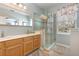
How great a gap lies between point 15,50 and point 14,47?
0.07 meters

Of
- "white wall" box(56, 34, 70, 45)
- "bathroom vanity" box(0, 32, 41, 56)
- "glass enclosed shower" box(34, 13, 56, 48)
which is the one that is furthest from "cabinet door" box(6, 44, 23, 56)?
"white wall" box(56, 34, 70, 45)

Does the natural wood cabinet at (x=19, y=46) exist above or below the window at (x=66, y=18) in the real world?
below

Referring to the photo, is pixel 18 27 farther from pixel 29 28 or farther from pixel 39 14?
pixel 39 14

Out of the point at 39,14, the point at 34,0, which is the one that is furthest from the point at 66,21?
the point at 34,0

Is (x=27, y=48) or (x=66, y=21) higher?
(x=66, y=21)

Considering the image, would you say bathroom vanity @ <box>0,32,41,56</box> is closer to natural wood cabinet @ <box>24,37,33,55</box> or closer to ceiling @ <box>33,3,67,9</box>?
natural wood cabinet @ <box>24,37,33,55</box>

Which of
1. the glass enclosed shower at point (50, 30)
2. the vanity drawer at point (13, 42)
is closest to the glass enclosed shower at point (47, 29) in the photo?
the glass enclosed shower at point (50, 30)

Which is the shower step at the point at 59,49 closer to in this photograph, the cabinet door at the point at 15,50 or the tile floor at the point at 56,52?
the tile floor at the point at 56,52

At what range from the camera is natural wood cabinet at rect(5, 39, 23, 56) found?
2311 millimetres

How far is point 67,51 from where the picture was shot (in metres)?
2.35

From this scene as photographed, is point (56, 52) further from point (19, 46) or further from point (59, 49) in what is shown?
point (19, 46)

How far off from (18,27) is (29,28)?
0.28m

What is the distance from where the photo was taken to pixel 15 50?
2484 millimetres

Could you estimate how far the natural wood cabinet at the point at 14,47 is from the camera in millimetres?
2311
